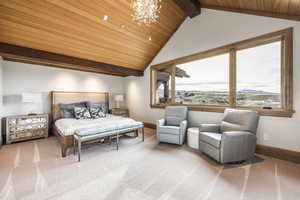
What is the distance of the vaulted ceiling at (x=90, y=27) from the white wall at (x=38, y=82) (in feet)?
3.14

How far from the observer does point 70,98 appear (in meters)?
4.93

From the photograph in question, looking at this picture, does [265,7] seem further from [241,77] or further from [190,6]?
[190,6]

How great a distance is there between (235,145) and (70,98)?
5.29m

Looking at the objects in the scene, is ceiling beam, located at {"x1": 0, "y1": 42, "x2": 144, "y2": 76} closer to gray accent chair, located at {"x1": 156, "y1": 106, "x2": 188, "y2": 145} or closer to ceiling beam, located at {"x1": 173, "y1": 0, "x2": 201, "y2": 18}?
gray accent chair, located at {"x1": 156, "y1": 106, "x2": 188, "y2": 145}

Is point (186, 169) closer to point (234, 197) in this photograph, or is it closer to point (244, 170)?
point (234, 197)

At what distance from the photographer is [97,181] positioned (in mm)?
1911

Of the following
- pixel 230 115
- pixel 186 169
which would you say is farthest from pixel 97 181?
pixel 230 115

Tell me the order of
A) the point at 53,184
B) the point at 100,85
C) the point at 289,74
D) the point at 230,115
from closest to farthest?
the point at 53,184, the point at 289,74, the point at 230,115, the point at 100,85

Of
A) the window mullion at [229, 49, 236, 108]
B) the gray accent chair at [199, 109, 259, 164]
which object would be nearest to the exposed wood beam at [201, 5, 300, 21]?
the window mullion at [229, 49, 236, 108]

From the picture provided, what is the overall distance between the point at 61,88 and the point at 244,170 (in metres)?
5.69

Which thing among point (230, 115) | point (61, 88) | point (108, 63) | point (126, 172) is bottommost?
point (126, 172)

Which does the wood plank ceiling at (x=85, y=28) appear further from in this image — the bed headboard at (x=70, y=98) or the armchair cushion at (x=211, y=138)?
the armchair cushion at (x=211, y=138)

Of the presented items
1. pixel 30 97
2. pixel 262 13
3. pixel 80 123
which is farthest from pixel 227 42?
pixel 30 97

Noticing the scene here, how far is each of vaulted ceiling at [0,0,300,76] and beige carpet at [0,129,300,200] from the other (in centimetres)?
256
